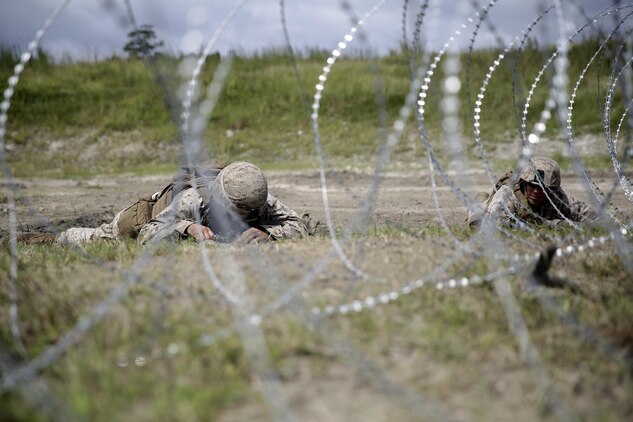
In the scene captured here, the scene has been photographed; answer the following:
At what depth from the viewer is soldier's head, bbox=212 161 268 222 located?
5742 millimetres

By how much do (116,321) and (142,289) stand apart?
1.60 ft

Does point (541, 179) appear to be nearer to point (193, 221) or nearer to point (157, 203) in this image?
point (193, 221)

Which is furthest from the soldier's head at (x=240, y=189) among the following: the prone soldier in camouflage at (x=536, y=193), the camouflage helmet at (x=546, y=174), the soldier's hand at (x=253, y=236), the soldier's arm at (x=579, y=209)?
the soldier's arm at (x=579, y=209)

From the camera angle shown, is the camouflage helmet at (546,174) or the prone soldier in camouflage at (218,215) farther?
the camouflage helmet at (546,174)

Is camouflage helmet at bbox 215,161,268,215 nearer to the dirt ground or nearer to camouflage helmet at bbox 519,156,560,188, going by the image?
the dirt ground

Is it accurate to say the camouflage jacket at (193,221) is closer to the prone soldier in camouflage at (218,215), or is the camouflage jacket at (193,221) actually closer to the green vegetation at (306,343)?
the prone soldier in camouflage at (218,215)

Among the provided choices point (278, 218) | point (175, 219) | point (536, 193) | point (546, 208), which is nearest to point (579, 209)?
point (546, 208)

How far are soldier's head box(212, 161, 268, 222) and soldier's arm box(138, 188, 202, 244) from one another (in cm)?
25

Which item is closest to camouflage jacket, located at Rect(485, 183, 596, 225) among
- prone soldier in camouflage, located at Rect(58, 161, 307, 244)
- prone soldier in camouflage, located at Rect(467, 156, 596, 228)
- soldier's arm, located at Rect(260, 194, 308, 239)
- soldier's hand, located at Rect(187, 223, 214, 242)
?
prone soldier in camouflage, located at Rect(467, 156, 596, 228)

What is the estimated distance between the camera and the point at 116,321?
312 centimetres

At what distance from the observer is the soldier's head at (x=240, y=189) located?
5.74 m

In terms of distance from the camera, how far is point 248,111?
1725 centimetres

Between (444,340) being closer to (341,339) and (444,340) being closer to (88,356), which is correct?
(341,339)

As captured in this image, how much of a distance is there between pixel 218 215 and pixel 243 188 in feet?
1.50
